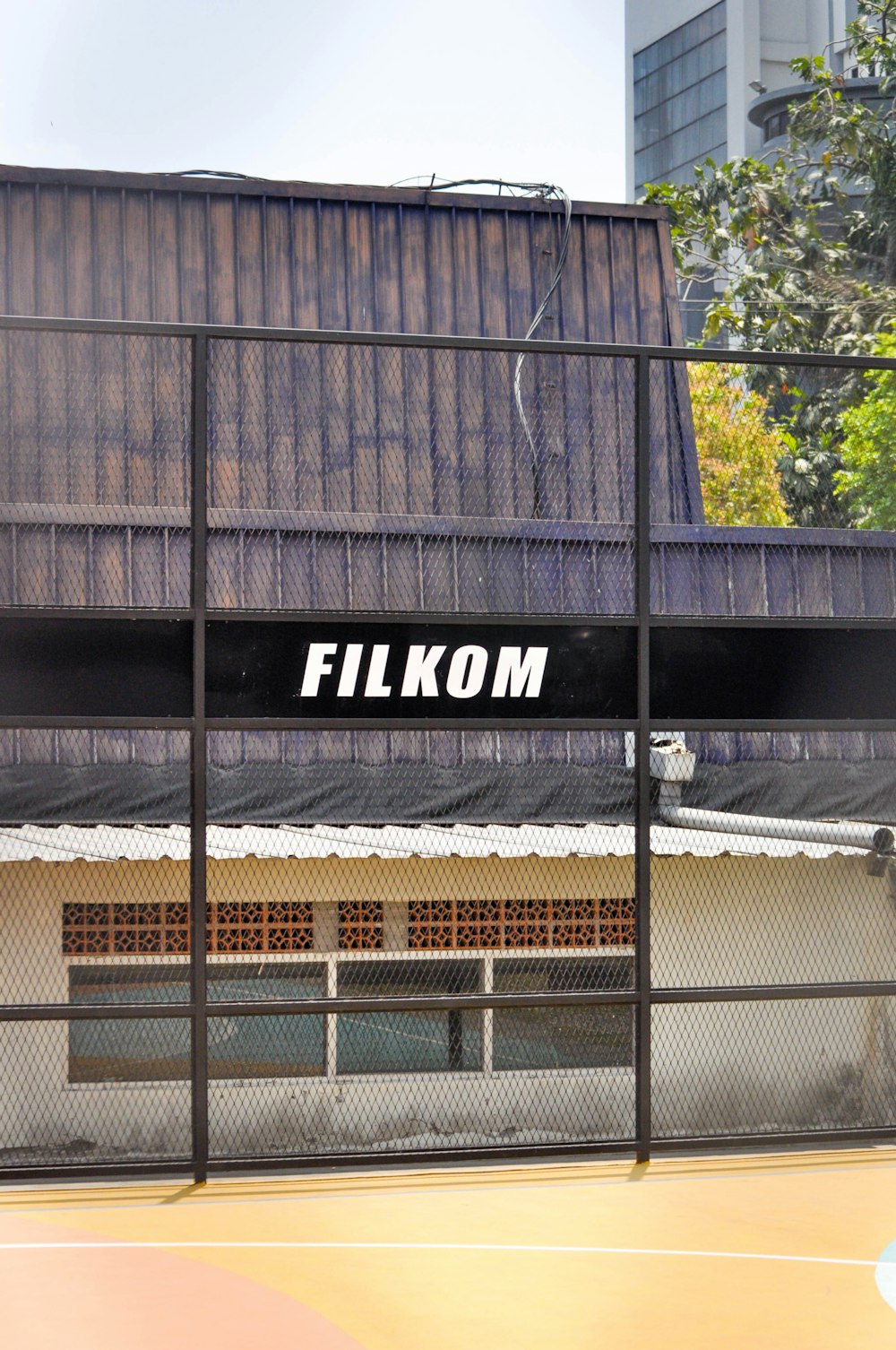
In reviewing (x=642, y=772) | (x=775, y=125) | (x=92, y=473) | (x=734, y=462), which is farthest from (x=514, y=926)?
(x=775, y=125)

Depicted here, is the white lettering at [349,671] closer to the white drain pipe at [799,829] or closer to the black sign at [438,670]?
the black sign at [438,670]

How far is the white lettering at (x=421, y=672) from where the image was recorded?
7316 mm

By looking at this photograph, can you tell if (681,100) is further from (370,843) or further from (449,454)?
(370,843)

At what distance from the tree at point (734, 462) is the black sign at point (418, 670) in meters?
22.5

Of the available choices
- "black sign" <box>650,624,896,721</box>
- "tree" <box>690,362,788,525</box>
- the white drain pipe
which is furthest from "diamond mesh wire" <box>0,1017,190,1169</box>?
"tree" <box>690,362,788,525</box>

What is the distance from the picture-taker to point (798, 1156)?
25.5ft

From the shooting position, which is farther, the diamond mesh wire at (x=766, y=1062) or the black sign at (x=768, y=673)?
the diamond mesh wire at (x=766, y=1062)

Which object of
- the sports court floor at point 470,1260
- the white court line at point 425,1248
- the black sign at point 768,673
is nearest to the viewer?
the sports court floor at point 470,1260

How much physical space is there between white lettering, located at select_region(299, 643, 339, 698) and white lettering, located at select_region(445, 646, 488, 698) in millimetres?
634

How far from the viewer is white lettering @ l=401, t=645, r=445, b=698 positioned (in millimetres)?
7316

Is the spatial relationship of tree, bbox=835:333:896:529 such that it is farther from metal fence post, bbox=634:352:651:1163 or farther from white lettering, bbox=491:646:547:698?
white lettering, bbox=491:646:547:698

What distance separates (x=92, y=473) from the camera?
1141 centimetres

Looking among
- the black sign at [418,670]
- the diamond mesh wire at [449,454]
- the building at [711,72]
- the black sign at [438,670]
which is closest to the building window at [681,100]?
the building at [711,72]

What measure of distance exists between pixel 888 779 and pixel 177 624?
5356 millimetres
